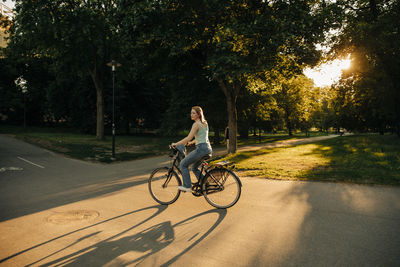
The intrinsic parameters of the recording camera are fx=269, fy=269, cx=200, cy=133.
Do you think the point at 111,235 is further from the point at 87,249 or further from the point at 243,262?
the point at 243,262

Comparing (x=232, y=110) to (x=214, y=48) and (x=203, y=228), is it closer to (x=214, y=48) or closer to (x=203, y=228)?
(x=214, y=48)

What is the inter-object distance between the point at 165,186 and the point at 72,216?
6.33 ft

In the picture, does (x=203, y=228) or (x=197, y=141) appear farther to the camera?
(x=197, y=141)

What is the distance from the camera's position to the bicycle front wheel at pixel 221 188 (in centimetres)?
548

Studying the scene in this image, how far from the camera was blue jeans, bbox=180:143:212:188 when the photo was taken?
18.2 feet

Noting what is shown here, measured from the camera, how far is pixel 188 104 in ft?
76.4

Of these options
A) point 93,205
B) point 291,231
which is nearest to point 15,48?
point 93,205

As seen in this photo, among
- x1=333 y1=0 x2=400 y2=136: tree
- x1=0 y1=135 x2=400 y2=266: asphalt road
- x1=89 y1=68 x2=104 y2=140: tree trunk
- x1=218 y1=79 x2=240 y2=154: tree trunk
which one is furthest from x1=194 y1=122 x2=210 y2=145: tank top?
x1=89 y1=68 x2=104 y2=140: tree trunk

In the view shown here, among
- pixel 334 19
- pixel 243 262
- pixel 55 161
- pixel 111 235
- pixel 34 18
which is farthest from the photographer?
pixel 34 18

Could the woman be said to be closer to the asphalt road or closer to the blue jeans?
the blue jeans

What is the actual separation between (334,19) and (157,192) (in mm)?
11163

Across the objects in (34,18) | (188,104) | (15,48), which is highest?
(34,18)

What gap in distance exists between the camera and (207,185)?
5699 millimetres

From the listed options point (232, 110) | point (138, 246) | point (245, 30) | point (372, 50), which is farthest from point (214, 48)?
point (138, 246)
